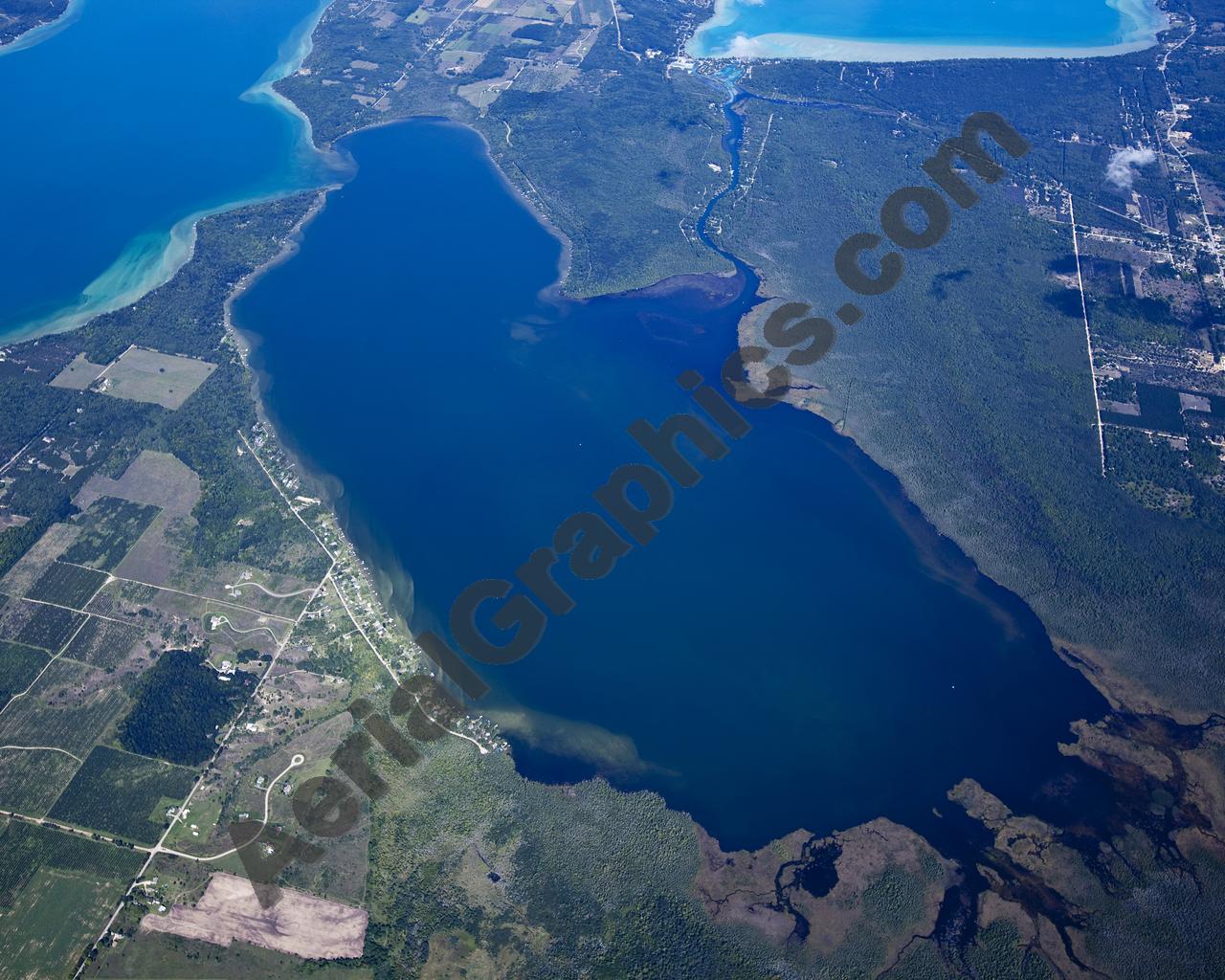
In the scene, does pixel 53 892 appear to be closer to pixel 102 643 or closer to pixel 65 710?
pixel 65 710

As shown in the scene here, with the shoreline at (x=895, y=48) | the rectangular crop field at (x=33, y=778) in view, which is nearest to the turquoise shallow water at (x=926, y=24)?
the shoreline at (x=895, y=48)

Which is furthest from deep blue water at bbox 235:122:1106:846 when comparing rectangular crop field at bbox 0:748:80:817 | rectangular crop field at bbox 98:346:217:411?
rectangular crop field at bbox 0:748:80:817

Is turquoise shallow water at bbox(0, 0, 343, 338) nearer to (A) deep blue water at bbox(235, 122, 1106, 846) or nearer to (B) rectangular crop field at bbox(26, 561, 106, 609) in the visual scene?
(A) deep blue water at bbox(235, 122, 1106, 846)

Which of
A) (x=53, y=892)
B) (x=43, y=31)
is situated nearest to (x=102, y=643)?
(x=53, y=892)

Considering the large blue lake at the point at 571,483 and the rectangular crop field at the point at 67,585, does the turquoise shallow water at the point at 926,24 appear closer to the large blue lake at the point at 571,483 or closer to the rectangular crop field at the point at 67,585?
the large blue lake at the point at 571,483

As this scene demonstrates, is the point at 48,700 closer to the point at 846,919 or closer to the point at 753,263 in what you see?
the point at 846,919
